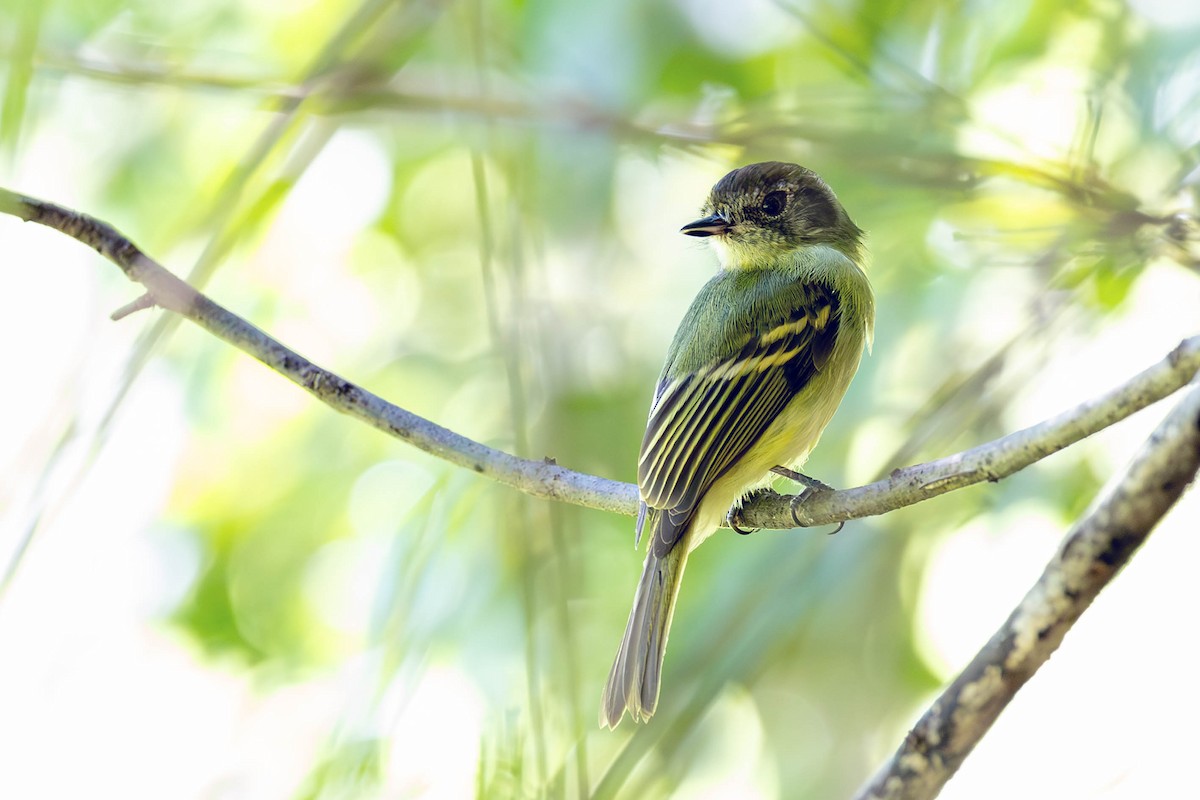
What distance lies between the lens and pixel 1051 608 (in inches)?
56.0

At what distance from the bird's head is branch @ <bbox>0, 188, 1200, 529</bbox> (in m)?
1.10

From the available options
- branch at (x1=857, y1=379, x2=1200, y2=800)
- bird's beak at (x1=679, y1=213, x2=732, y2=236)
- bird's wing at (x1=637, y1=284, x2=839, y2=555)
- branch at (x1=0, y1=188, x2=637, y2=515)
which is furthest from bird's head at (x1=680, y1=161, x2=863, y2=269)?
branch at (x1=857, y1=379, x2=1200, y2=800)

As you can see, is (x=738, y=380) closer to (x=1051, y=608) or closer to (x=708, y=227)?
(x=708, y=227)

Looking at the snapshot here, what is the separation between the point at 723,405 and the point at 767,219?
0.86 metres

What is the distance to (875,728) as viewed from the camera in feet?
13.8

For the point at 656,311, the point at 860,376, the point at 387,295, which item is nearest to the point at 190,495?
the point at 387,295

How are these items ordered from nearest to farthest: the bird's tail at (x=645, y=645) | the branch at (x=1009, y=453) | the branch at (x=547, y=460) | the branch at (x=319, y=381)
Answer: the branch at (x=1009, y=453), the branch at (x=547, y=460), the branch at (x=319, y=381), the bird's tail at (x=645, y=645)

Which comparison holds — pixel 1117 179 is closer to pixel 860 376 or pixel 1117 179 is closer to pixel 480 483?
pixel 860 376

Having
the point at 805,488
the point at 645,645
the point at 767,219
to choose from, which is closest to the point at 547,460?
the point at 645,645

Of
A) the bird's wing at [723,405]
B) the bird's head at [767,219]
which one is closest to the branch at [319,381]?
the bird's wing at [723,405]

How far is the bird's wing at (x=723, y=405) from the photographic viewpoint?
2.88 meters

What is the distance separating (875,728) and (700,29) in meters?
2.66

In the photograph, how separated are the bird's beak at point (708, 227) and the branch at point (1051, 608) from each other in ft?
7.22

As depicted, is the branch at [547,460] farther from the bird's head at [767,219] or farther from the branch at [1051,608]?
the bird's head at [767,219]
